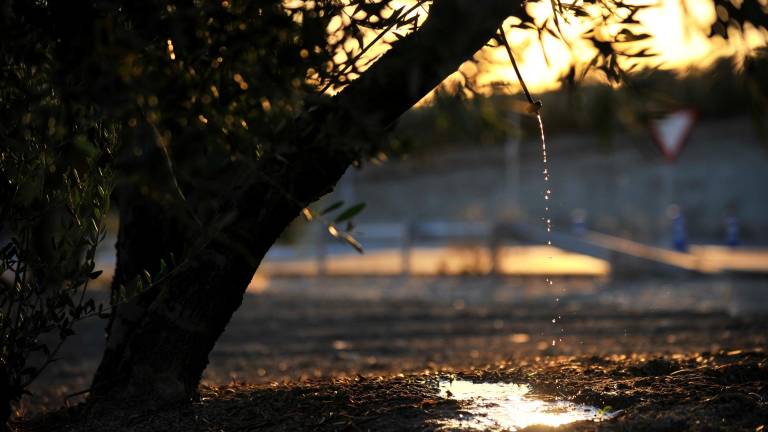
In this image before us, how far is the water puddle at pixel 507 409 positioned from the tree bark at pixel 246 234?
1.02 metres

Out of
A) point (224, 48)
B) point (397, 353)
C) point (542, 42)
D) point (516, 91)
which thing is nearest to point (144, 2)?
point (224, 48)

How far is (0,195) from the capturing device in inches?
164

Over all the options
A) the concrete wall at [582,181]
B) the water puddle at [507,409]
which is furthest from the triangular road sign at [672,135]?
the concrete wall at [582,181]

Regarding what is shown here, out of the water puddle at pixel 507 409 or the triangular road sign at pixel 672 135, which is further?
the triangular road sign at pixel 672 135

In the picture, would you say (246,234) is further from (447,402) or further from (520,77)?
(520,77)

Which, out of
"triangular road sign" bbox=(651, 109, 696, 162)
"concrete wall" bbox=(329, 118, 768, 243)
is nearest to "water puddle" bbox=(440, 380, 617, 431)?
"triangular road sign" bbox=(651, 109, 696, 162)

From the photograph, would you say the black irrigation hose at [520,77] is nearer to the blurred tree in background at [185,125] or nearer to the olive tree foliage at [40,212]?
the blurred tree in background at [185,125]

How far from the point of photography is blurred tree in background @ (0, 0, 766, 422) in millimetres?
2900

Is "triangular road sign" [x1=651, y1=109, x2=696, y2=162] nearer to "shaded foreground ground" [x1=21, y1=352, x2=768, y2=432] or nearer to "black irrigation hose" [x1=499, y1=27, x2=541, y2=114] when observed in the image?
"shaded foreground ground" [x1=21, y1=352, x2=768, y2=432]

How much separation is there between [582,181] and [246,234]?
43954 millimetres

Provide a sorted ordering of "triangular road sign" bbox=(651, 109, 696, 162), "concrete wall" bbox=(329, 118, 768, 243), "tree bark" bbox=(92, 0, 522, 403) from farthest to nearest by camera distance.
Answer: "concrete wall" bbox=(329, 118, 768, 243), "triangular road sign" bbox=(651, 109, 696, 162), "tree bark" bbox=(92, 0, 522, 403)

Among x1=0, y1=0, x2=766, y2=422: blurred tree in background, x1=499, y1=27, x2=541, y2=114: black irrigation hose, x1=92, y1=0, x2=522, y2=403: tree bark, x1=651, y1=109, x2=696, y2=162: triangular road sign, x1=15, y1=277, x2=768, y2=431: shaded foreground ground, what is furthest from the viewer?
x1=651, y1=109, x2=696, y2=162: triangular road sign

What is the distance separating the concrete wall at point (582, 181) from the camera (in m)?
42.8

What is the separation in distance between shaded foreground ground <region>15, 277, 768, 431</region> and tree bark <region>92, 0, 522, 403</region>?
0.21 metres
